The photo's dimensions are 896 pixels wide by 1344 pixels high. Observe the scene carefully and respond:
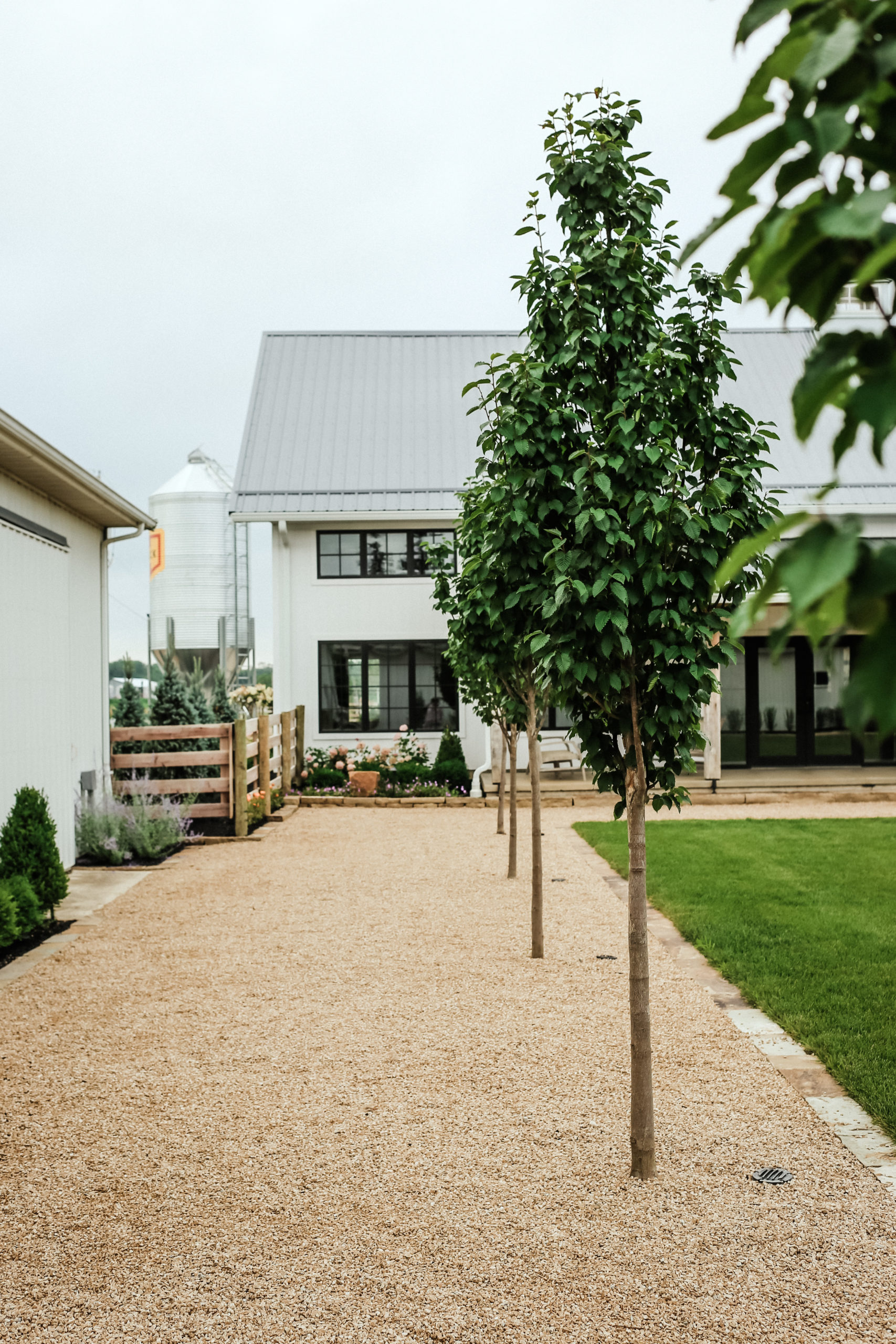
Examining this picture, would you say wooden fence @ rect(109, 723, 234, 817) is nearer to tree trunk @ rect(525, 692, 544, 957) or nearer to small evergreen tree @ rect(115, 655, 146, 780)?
small evergreen tree @ rect(115, 655, 146, 780)

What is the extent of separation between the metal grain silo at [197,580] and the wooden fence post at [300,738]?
8.31 meters

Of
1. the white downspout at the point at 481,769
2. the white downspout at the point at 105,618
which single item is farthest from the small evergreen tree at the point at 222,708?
the white downspout at the point at 481,769

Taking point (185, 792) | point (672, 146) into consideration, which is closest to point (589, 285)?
point (185, 792)

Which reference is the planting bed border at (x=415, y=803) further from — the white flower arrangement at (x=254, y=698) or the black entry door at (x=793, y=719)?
the black entry door at (x=793, y=719)

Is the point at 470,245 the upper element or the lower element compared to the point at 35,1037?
upper

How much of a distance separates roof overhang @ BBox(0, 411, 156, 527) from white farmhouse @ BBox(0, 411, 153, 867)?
0.01 m

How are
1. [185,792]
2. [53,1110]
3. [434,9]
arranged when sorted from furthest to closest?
[434,9] → [185,792] → [53,1110]

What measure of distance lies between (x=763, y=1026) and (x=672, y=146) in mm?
23117

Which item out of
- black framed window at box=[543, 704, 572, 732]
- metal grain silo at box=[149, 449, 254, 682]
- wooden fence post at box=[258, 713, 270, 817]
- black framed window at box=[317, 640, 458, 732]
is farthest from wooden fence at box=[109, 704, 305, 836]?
metal grain silo at box=[149, 449, 254, 682]

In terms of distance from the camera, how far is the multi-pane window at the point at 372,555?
16969mm

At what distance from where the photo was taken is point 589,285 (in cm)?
383

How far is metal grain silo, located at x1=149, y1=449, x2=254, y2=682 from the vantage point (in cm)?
2466

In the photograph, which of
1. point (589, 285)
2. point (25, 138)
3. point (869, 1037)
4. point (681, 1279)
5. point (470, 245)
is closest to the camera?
point (681, 1279)

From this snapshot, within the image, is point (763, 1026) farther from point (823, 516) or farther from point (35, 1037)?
point (823, 516)
